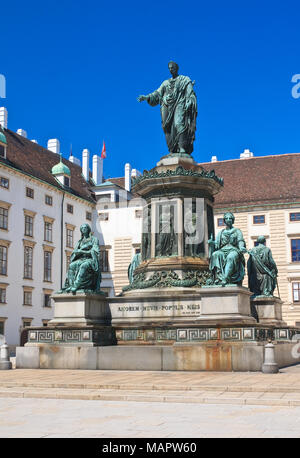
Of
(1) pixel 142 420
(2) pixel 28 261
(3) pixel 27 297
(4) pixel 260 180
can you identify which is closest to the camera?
(1) pixel 142 420

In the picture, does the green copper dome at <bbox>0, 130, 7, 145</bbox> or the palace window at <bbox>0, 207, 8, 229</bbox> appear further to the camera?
the green copper dome at <bbox>0, 130, 7, 145</bbox>

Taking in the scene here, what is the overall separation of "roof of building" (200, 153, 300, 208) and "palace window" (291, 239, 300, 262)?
3.84m

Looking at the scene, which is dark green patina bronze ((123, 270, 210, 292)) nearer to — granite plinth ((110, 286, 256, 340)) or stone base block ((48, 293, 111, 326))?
granite plinth ((110, 286, 256, 340))

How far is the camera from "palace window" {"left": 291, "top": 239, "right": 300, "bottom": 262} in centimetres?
5925

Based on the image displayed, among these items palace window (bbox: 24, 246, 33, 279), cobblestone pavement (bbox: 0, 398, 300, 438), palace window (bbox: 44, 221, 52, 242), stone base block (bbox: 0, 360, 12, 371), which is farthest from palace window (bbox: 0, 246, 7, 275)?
cobblestone pavement (bbox: 0, 398, 300, 438)

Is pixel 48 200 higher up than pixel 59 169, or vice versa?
pixel 59 169

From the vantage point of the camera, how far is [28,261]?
55.4 m

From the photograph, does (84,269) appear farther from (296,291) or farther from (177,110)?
(296,291)

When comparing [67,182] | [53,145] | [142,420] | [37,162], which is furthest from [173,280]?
[53,145]

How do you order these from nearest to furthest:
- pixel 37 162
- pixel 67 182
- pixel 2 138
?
pixel 2 138 → pixel 37 162 → pixel 67 182

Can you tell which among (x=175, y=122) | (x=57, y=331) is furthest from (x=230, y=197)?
(x=57, y=331)

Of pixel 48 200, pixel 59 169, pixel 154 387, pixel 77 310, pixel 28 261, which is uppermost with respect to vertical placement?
pixel 59 169

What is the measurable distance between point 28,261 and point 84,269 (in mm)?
37419

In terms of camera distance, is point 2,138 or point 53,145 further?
point 53,145
